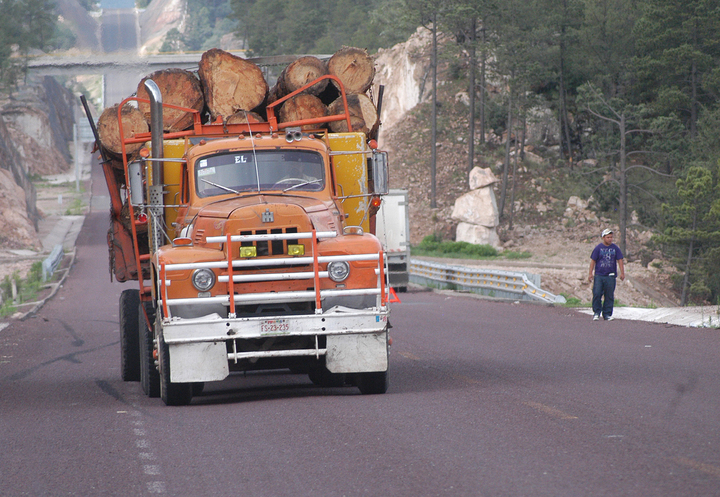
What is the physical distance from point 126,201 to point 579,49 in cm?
5476

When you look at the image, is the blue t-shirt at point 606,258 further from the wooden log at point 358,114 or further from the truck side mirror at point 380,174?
the truck side mirror at point 380,174

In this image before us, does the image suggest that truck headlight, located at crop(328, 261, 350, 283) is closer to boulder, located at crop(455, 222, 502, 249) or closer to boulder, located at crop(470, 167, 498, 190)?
boulder, located at crop(455, 222, 502, 249)

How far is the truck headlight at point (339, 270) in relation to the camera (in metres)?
9.64

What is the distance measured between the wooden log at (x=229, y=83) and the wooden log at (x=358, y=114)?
100 centimetres

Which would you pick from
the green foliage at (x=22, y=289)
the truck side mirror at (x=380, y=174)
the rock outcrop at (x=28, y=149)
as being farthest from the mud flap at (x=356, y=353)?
the rock outcrop at (x=28, y=149)

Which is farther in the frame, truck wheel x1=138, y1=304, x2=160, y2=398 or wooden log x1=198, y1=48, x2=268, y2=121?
wooden log x1=198, y1=48, x2=268, y2=121

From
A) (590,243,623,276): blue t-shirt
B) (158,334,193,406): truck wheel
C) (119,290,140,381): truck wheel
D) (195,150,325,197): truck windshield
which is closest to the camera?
(158,334,193,406): truck wheel

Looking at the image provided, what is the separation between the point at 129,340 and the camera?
12.8 metres

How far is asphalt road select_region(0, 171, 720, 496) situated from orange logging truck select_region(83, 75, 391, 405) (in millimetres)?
498

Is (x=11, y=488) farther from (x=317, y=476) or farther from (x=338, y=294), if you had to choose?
(x=338, y=294)

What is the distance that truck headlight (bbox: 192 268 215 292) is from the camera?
372 inches

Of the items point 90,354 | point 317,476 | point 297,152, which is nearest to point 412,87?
point 90,354

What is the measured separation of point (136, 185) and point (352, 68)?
400cm

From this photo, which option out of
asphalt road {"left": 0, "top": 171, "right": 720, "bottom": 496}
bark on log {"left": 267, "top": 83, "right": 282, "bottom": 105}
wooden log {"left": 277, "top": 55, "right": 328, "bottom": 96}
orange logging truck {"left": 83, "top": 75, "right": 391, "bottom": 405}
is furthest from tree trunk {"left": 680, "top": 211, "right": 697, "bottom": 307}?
orange logging truck {"left": 83, "top": 75, "right": 391, "bottom": 405}
